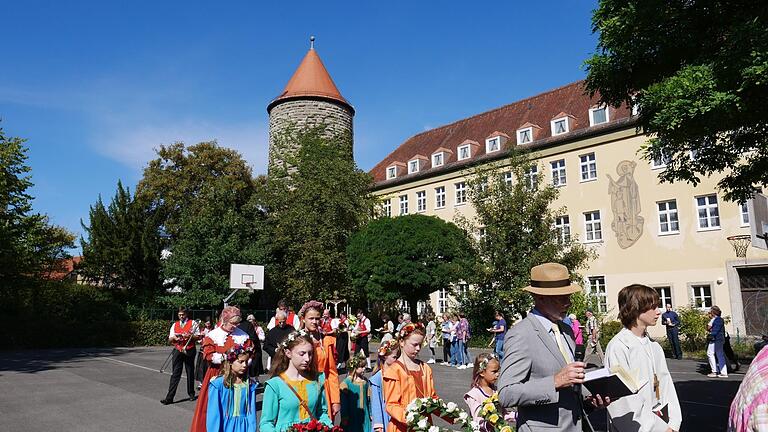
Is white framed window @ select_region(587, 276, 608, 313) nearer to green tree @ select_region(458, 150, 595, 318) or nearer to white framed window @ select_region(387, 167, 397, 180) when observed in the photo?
green tree @ select_region(458, 150, 595, 318)

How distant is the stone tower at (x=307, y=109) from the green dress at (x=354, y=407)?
35564 mm

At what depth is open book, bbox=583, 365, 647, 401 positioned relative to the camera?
298 centimetres

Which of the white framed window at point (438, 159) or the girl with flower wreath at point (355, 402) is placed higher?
the white framed window at point (438, 159)

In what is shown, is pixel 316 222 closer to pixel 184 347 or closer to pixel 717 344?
pixel 184 347

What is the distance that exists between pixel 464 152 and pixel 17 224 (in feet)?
88.8

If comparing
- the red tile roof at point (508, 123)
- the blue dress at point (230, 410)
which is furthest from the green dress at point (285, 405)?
the red tile roof at point (508, 123)

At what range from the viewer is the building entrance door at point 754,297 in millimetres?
24922

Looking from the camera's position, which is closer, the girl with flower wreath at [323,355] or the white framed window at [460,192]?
the girl with flower wreath at [323,355]

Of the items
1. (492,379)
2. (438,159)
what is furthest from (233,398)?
(438,159)

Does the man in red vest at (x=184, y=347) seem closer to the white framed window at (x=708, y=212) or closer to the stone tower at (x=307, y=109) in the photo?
the white framed window at (x=708, y=212)

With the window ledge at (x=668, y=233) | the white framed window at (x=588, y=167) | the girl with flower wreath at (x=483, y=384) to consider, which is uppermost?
the white framed window at (x=588, y=167)

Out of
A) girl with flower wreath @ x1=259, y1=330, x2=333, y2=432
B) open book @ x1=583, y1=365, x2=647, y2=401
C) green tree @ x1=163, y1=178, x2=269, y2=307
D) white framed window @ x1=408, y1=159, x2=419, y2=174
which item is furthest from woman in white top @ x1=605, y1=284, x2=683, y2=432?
white framed window @ x1=408, y1=159, x2=419, y2=174

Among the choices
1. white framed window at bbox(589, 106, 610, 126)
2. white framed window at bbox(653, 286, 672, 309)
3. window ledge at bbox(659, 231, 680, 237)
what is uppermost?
white framed window at bbox(589, 106, 610, 126)

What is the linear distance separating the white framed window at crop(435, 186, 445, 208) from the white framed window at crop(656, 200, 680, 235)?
50.1 feet
